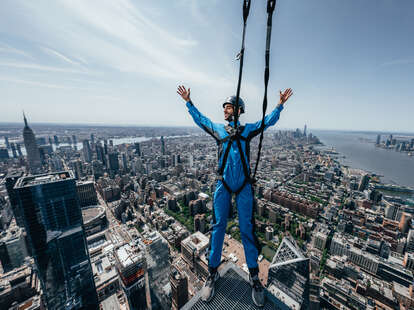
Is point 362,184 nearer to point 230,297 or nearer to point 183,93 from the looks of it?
point 230,297

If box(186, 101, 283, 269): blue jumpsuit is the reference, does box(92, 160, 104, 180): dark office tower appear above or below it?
below

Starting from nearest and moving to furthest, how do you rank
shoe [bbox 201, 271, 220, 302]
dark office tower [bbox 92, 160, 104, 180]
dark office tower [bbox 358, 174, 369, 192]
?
shoe [bbox 201, 271, 220, 302] < dark office tower [bbox 358, 174, 369, 192] < dark office tower [bbox 92, 160, 104, 180]

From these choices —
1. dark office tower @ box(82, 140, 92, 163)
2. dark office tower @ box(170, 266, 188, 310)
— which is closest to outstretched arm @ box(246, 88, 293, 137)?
dark office tower @ box(170, 266, 188, 310)

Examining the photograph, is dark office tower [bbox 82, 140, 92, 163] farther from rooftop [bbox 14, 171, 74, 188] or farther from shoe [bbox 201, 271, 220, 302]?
shoe [bbox 201, 271, 220, 302]

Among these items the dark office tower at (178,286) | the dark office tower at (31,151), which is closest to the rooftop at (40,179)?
the dark office tower at (178,286)

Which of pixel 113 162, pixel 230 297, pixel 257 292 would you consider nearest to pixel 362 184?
pixel 257 292

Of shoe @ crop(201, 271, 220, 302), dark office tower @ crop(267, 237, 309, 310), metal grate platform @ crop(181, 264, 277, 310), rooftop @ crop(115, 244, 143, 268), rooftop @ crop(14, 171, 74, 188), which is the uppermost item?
shoe @ crop(201, 271, 220, 302)
